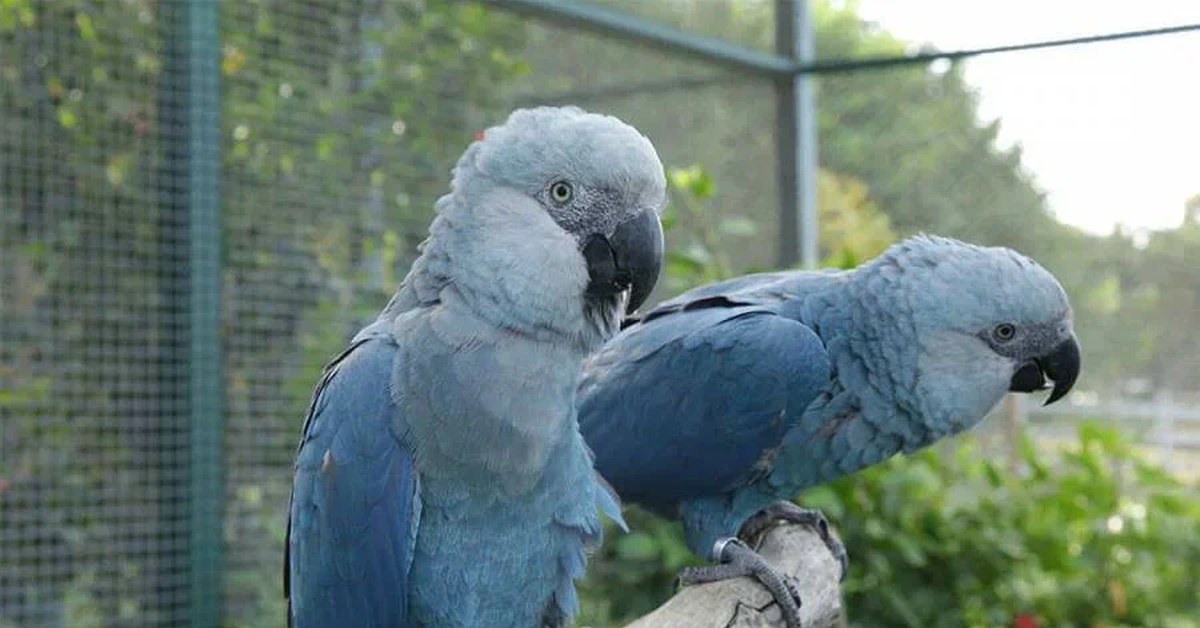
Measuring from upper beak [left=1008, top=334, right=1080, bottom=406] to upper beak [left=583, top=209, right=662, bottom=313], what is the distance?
928mm

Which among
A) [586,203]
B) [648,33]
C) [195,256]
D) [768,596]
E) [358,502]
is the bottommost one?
[768,596]

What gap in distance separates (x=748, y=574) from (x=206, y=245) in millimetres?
1724

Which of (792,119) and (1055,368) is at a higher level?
(792,119)

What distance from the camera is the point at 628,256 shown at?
156 cm

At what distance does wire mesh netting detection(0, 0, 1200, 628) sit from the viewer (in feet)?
9.57

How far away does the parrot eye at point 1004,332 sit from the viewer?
2.15 m

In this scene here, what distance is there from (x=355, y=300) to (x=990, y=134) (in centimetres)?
221

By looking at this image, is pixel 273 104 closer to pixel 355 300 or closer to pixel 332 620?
pixel 355 300

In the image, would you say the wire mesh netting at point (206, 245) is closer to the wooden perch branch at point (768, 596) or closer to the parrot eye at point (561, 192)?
the wooden perch branch at point (768, 596)

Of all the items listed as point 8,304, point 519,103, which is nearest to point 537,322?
point 8,304

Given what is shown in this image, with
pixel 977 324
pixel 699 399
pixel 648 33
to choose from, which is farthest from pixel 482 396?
pixel 648 33

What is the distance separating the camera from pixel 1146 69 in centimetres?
381

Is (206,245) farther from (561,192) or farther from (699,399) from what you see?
(561,192)

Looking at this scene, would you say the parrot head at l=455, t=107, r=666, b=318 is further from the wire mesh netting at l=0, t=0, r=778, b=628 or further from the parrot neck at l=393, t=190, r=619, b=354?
the wire mesh netting at l=0, t=0, r=778, b=628
